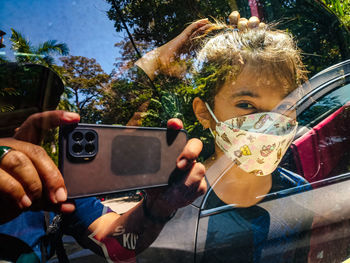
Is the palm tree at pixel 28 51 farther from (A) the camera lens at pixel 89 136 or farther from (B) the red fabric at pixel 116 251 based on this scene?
(B) the red fabric at pixel 116 251

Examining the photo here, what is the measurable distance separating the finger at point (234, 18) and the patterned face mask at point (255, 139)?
0.40 metres

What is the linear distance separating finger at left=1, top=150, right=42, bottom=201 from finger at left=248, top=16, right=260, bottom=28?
100 cm

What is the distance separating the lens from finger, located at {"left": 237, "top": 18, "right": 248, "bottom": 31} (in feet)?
3.11

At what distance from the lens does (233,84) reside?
2.84ft

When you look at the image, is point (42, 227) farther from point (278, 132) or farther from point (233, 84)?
point (278, 132)

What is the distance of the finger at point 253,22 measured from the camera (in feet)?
3.19

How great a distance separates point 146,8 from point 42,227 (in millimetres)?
883

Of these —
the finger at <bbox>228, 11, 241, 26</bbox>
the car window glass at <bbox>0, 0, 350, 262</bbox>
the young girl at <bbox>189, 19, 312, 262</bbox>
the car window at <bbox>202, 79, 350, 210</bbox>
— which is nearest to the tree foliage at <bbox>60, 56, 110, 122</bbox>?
the car window glass at <bbox>0, 0, 350, 262</bbox>

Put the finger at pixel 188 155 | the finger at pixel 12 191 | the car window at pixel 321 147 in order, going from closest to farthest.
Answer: the finger at pixel 12 191
the finger at pixel 188 155
the car window at pixel 321 147

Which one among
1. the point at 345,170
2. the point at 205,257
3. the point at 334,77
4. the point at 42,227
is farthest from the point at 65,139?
the point at 345,170

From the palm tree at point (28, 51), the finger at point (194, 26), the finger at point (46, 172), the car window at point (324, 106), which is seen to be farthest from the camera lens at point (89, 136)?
the car window at point (324, 106)

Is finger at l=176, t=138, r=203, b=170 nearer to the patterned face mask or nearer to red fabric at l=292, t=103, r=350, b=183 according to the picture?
the patterned face mask

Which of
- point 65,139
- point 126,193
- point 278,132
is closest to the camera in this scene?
point 65,139

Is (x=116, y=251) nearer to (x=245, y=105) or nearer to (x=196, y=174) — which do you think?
(x=196, y=174)
